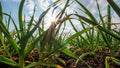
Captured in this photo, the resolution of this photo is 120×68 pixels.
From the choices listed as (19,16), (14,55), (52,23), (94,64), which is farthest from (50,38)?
(14,55)

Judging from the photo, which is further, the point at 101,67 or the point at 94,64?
the point at 94,64

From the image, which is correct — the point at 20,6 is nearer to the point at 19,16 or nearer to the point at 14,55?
the point at 19,16

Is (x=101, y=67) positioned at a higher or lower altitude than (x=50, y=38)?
lower

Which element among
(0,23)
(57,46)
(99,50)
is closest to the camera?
(57,46)

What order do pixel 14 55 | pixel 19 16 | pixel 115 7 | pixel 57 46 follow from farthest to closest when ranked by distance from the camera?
pixel 14 55 < pixel 19 16 < pixel 57 46 < pixel 115 7

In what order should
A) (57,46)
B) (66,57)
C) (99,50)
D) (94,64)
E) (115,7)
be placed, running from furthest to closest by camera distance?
(99,50) < (66,57) < (94,64) < (57,46) < (115,7)

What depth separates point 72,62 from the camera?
173cm

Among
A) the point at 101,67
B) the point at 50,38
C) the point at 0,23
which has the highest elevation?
the point at 0,23

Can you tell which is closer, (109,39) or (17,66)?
(17,66)

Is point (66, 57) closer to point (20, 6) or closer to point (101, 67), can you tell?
point (101, 67)

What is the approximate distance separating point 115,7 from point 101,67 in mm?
656

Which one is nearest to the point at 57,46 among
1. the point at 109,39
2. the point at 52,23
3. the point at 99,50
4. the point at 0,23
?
the point at 52,23

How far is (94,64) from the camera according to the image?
167 cm

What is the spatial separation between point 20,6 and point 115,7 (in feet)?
2.15
